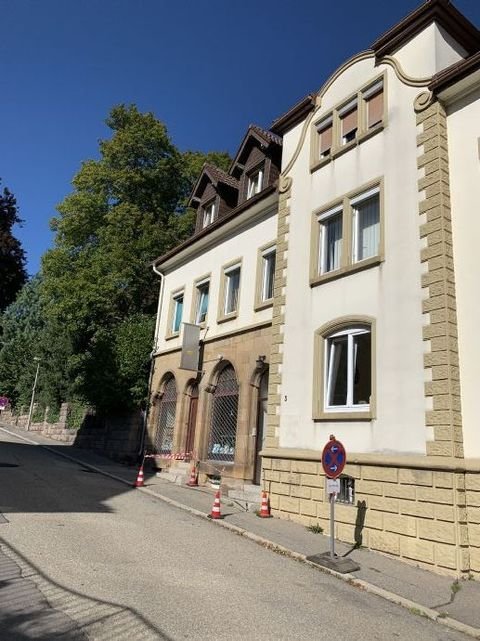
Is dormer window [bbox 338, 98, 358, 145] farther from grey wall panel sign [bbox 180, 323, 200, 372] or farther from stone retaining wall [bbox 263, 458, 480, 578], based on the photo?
grey wall panel sign [bbox 180, 323, 200, 372]

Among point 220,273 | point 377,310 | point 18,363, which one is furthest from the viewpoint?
point 18,363

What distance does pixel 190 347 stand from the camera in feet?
58.5

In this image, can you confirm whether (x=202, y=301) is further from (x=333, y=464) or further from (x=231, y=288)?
(x=333, y=464)

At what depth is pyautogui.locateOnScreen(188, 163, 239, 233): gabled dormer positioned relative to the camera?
1991cm

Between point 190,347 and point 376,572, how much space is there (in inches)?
426

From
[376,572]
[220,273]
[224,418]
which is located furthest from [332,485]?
[220,273]

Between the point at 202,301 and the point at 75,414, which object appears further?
the point at 75,414

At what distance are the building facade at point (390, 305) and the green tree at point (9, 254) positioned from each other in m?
13.2

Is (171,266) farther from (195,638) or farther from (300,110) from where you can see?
(195,638)

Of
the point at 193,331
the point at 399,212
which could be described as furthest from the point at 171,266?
the point at 399,212

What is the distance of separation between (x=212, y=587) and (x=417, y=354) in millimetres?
5533

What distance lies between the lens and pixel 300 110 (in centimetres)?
1458

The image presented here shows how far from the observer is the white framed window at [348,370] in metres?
10.9

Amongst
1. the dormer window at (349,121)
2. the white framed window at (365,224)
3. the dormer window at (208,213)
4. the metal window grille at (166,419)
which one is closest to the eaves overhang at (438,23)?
the dormer window at (349,121)
